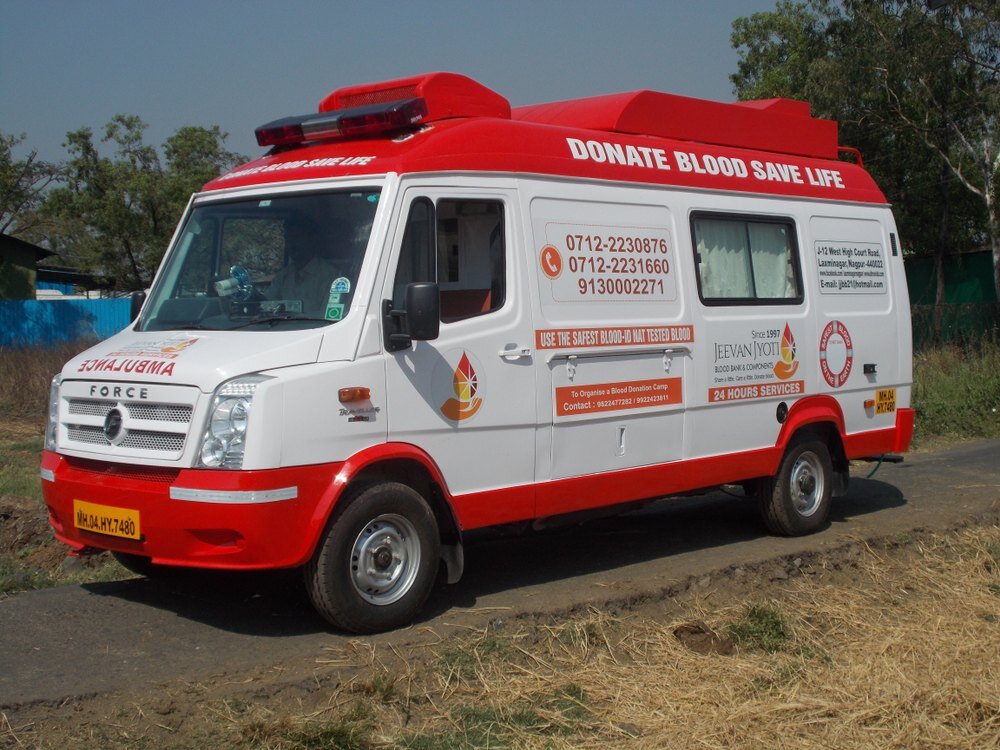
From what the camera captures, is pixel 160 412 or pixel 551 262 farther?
pixel 551 262

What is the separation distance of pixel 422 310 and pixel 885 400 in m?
5.07

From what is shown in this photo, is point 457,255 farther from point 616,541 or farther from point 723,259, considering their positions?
point 616,541

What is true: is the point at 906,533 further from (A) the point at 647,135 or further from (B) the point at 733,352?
(A) the point at 647,135

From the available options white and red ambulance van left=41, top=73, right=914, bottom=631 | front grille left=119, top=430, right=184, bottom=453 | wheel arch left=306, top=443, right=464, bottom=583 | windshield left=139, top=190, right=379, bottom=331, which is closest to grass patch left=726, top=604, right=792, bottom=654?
white and red ambulance van left=41, top=73, right=914, bottom=631

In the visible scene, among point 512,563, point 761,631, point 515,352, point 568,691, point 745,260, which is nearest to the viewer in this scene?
point 568,691

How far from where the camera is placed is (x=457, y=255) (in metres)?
6.52

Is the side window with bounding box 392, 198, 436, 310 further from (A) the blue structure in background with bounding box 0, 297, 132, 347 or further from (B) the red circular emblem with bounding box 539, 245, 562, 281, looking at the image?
(A) the blue structure in background with bounding box 0, 297, 132, 347

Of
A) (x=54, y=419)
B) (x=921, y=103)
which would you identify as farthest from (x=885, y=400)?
(x=921, y=103)

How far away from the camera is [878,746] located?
4711 mm

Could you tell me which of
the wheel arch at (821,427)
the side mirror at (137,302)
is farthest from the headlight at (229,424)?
the wheel arch at (821,427)

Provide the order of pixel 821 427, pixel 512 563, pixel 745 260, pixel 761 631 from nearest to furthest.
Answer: pixel 761 631 < pixel 512 563 < pixel 745 260 < pixel 821 427

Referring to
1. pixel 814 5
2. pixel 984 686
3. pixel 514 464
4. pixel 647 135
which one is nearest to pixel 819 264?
pixel 647 135

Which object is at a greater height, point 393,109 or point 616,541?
point 393,109

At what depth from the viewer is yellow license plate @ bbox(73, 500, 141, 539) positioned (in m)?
5.71
